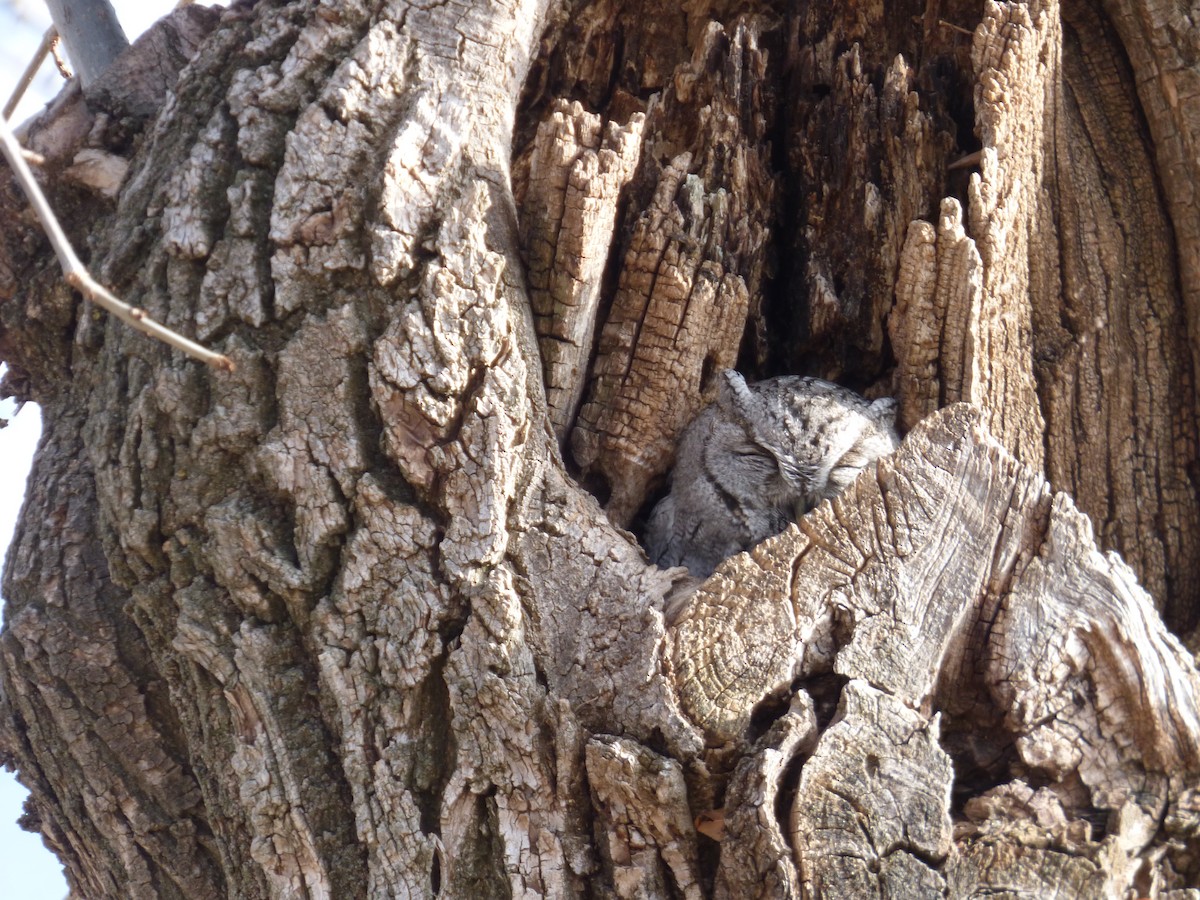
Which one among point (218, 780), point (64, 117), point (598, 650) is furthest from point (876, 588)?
point (64, 117)

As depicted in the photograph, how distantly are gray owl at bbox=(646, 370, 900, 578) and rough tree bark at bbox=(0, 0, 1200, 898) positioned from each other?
0.12m

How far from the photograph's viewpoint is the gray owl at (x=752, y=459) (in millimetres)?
2977

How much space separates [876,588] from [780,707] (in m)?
0.32

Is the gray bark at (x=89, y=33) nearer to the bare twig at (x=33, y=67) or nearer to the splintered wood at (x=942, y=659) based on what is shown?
the bare twig at (x=33, y=67)

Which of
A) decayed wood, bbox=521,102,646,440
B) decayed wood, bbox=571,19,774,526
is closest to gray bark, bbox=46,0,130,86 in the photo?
decayed wood, bbox=521,102,646,440

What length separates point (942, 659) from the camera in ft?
7.16

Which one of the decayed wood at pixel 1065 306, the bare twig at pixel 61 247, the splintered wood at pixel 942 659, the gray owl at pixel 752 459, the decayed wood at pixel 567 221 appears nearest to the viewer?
the bare twig at pixel 61 247

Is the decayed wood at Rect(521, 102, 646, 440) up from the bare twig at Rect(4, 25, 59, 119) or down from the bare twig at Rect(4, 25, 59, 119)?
down

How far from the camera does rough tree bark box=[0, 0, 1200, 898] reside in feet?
6.80

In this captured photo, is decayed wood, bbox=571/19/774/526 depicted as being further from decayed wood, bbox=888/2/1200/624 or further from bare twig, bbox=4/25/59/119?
bare twig, bbox=4/25/59/119

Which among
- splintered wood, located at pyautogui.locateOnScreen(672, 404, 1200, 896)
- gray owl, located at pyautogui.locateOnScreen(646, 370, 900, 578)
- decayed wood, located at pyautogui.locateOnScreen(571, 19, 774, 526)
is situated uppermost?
decayed wood, located at pyautogui.locateOnScreen(571, 19, 774, 526)

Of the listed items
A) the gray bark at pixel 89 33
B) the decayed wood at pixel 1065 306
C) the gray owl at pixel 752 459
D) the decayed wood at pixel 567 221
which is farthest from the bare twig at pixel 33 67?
the decayed wood at pixel 1065 306

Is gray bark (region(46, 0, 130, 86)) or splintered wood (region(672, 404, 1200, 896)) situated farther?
gray bark (region(46, 0, 130, 86))

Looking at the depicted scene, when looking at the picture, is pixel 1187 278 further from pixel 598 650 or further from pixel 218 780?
pixel 218 780
